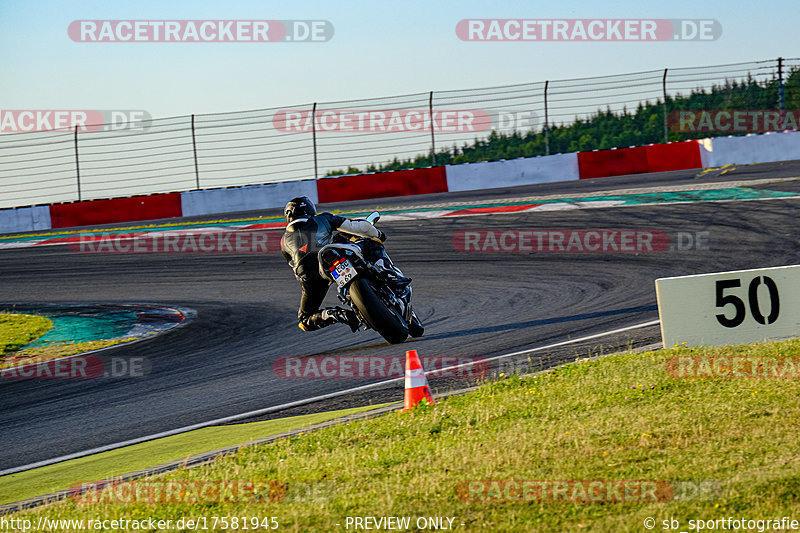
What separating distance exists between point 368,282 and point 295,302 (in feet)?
15.1

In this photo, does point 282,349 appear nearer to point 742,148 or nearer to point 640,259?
point 640,259

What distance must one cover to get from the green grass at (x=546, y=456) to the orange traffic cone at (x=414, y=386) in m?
0.19

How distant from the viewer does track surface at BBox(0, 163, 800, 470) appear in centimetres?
828

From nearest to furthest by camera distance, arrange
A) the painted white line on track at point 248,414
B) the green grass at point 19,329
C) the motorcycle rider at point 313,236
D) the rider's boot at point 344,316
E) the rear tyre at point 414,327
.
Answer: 1. the painted white line on track at point 248,414
2. the rider's boot at point 344,316
3. the motorcycle rider at point 313,236
4. the rear tyre at point 414,327
5. the green grass at point 19,329

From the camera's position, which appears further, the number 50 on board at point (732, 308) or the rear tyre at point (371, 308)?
the number 50 on board at point (732, 308)

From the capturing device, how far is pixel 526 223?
50.9 feet

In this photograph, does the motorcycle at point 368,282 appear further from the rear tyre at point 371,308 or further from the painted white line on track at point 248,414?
the painted white line on track at point 248,414

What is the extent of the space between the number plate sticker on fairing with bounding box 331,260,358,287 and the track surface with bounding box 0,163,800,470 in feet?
3.92

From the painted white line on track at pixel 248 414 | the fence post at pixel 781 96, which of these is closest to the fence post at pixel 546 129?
the fence post at pixel 781 96

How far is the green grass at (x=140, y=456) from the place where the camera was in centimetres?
651

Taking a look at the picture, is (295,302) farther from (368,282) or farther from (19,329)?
(368,282)

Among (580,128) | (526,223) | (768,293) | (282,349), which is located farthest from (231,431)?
(580,128)

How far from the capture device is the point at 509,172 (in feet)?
69.5

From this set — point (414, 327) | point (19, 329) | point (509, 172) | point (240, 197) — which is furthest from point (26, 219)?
point (414, 327)
